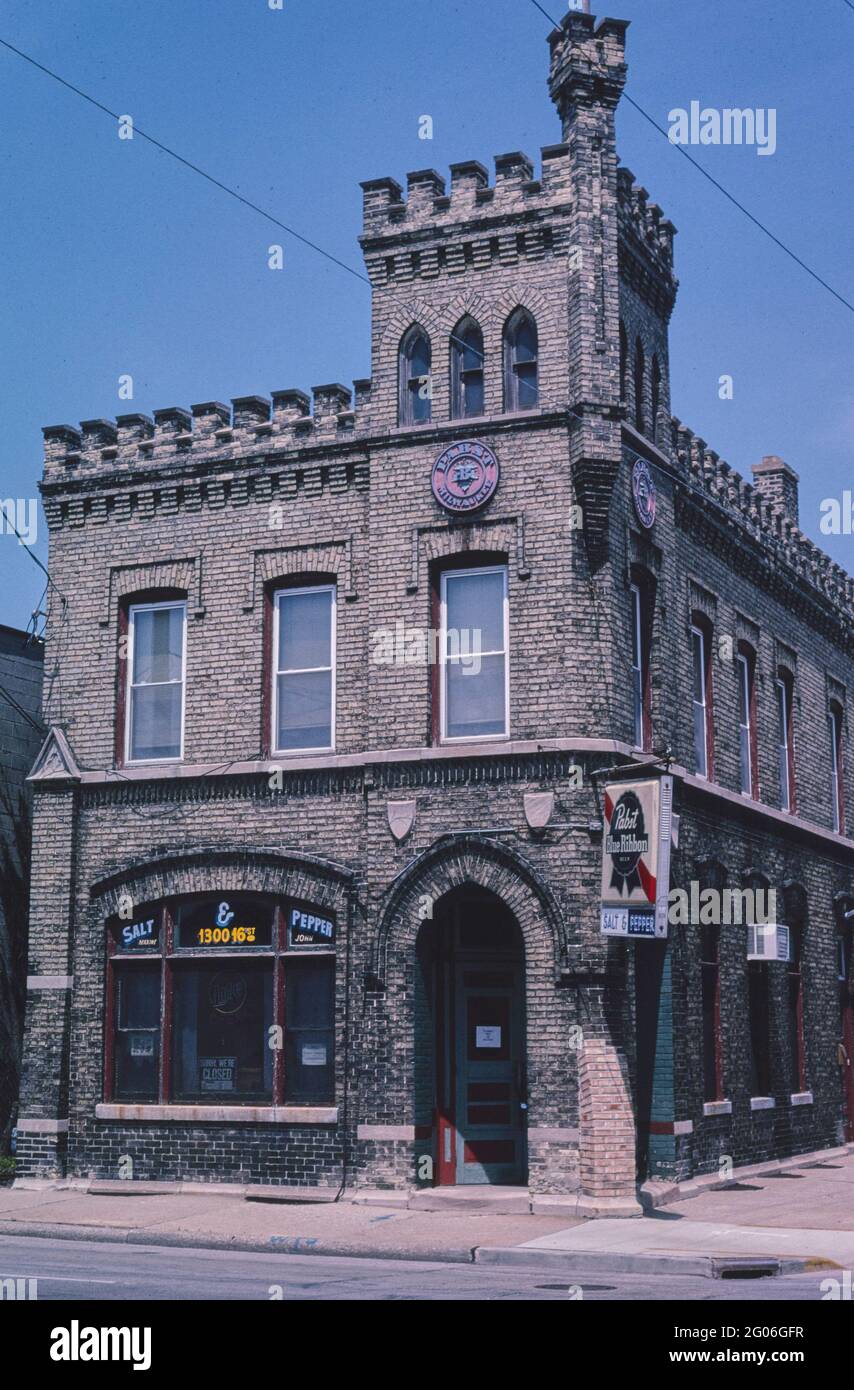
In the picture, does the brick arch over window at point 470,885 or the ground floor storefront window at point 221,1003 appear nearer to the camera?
the brick arch over window at point 470,885

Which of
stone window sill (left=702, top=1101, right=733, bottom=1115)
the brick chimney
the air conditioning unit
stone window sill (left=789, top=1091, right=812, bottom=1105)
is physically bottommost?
stone window sill (left=789, top=1091, right=812, bottom=1105)

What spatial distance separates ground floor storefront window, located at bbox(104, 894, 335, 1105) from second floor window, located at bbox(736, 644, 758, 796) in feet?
24.9

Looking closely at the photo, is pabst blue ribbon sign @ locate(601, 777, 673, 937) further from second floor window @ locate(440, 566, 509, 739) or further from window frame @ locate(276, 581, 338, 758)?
window frame @ locate(276, 581, 338, 758)

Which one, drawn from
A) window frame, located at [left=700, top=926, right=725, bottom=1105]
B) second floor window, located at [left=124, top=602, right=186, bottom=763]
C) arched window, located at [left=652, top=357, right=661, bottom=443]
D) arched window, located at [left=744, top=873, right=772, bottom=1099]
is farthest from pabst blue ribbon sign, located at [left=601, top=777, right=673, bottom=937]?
A: arched window, located at [left=744, top=873, right=772, bottom=1099]

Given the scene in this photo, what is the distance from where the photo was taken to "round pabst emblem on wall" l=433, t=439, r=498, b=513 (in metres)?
19.7

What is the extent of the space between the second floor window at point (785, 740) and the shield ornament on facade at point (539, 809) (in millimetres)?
8686

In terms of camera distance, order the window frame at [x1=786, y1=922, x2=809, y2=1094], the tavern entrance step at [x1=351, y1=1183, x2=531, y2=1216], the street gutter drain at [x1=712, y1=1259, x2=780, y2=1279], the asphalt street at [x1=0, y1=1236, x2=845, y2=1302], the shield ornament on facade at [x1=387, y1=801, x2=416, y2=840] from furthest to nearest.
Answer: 1. the window frame at [x1=786, y1=922, x2=809, y2=1094]
2. the shield ornament on facade at [x1=387, y1=801, x2=416, y2=840]
3. the tavern entrance step at [x1=351, y1=1183, x2=531, y2=1216]
4. the street gutter drain at [x1=712, y1=1259, x2=780, y2=1279]
5. the asphalt street at [x1=0, y1=1236, x2=845, y2=1302]

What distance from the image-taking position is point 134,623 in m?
22.1

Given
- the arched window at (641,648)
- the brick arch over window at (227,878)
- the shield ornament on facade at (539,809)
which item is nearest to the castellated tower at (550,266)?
the arched window at (641,648)

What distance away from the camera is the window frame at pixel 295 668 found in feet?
67.5

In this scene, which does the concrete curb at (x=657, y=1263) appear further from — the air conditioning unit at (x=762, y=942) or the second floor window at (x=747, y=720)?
the second floor window at (x=747, y=720)

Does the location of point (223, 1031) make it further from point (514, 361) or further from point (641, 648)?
point (514, 361)
